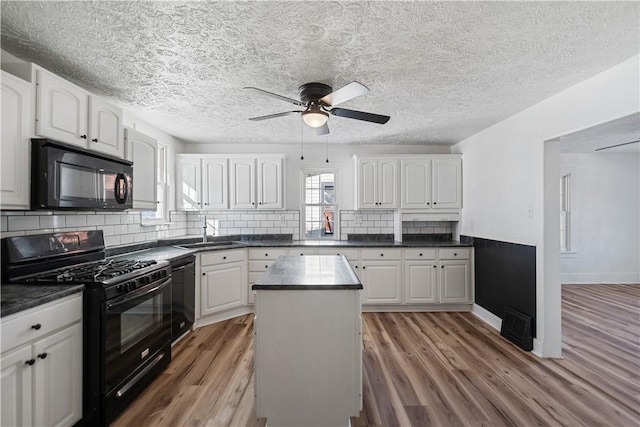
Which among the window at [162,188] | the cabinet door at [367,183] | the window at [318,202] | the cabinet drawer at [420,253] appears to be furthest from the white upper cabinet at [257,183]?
the cabinet drawer at [420,253]

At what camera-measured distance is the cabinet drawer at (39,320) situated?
1392mm

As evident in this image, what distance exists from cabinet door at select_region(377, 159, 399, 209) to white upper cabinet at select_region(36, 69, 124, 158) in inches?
124

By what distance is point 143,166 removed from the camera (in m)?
2.96

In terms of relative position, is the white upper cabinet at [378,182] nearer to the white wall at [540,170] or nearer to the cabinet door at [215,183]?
the white wall at [540,170]

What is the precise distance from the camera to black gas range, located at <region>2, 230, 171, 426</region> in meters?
1.81

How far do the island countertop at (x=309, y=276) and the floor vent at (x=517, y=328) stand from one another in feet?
6.51

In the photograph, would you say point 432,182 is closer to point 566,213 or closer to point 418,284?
point 418,284

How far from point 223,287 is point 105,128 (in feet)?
7.01

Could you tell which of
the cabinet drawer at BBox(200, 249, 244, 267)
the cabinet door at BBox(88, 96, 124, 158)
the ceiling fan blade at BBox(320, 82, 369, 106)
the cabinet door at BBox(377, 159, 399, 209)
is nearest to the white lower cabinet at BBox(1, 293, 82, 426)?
the cabinet door at BBox(88, 96, 124, 158)

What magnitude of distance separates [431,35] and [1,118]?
2476 mm

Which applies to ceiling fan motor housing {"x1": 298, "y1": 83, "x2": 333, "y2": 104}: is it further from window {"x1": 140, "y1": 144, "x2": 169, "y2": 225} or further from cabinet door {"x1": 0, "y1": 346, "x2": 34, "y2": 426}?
window {"x1": 140, "y1": 144, "x2": 169, "y2": 225}

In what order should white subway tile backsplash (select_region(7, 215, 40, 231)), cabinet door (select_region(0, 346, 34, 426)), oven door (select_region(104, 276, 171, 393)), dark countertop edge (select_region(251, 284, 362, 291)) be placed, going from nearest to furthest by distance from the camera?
cabinet door (select_region(0, 346, 34, 426)) → dark countertop edge (select_region(251, 284, 362, 291)) → oven door (select_region(104, 276, 171, 393)) → white subway tile backsplash (select_region(7, 215, 40, 231))

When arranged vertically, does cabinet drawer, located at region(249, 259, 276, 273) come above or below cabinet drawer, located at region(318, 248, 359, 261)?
below

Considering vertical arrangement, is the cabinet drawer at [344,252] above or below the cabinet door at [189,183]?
below
